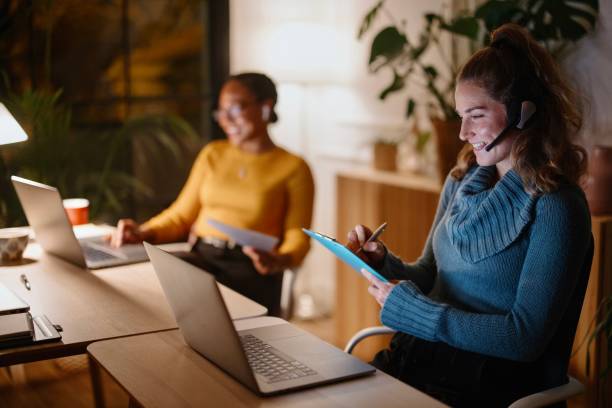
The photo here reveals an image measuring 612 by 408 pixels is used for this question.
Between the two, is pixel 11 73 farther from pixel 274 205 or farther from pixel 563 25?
pixel 563 25

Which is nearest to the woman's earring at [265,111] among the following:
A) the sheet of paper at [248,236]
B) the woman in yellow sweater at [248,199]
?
the woman in yellow sweater at [248,199]

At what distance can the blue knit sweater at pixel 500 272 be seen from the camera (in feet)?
5.53

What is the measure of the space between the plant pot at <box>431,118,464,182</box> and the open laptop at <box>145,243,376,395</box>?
1.47 m

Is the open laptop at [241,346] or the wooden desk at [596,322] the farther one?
the wooden desk at [596,322]

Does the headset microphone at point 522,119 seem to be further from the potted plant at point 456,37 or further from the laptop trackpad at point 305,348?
the potted plant at point 456,37

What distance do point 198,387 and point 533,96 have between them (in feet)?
3.05

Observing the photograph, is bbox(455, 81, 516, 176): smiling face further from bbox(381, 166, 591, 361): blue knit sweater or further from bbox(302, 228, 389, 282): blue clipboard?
bbox(302, 228, 389, 282): blue clipboard

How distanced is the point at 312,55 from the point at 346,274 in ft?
3.37

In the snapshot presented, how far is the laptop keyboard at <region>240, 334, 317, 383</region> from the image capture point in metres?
1.56

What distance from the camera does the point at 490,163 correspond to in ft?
6.04

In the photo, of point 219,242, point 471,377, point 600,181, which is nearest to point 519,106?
point 471,377

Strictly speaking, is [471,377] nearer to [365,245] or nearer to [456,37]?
[365,245]

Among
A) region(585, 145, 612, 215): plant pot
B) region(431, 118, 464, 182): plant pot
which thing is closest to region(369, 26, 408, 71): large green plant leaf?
region(431, 118, 464, 182): plant pot

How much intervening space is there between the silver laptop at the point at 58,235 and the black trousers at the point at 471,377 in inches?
39.9
